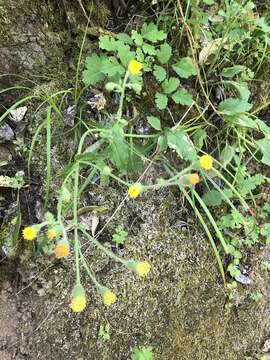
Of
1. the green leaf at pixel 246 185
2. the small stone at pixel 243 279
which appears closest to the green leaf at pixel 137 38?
the green leaf at pixel 246 185

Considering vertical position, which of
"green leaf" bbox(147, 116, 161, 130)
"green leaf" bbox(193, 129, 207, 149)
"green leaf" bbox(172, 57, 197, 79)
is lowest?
"green leaf" bbox(193, 129, 207, 149)

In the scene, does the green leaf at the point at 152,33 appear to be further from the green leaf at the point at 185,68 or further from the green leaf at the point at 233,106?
the green leaf at the point at 233,106

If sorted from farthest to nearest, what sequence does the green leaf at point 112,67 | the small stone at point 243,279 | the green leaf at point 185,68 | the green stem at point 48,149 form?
the small stone at point 243,279 → the green leaf at point 185,68 → the green leaf at point 112,67 → the green stem at point 48,149

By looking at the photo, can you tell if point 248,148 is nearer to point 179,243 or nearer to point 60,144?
point 179,243

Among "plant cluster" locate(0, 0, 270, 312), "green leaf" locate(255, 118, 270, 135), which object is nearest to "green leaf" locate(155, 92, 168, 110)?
"plant cluster" locate(0, 0, 270, 312)

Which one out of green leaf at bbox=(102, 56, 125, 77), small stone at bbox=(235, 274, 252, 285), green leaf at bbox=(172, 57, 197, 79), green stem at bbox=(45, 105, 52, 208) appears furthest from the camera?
small stone at bbox=(235, 274, 252, 285)

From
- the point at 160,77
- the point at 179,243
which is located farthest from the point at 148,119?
Answer: the point at 179,243

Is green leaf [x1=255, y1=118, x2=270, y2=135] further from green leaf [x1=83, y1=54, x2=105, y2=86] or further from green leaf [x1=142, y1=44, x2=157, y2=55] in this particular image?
green leaf [x1=83, y1=54, x2=105, y2=86]

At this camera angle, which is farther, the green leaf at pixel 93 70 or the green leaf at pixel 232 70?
the green leaf at pixel 232 70
